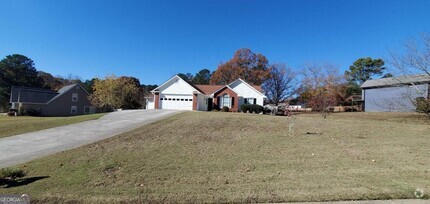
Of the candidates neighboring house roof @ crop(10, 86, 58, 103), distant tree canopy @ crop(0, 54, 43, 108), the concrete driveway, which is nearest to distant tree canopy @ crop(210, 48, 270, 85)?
Result: neighboring house roof @ crop(10, 86, 58, 103)

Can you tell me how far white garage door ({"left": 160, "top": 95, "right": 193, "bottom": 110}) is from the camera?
3288 cm

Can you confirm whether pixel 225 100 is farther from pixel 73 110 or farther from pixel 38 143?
pixel 73 110

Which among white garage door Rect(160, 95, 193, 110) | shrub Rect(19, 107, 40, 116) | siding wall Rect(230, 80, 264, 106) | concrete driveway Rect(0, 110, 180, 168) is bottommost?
concrete driveway Rect(0, 110, 180, 168)

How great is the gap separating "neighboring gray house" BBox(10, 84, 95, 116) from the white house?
19.1 m

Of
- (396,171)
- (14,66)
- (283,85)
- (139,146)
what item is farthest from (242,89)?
(14,66)

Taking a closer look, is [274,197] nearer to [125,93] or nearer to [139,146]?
[139,146]

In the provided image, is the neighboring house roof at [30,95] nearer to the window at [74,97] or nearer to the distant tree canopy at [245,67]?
the window at [74,97]

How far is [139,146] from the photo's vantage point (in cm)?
905

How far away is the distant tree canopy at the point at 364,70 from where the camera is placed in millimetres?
54469

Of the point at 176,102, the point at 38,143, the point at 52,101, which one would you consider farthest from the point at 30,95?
the point at 38,143

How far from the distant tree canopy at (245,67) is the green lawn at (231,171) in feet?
128

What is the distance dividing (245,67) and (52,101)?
35.3 meters

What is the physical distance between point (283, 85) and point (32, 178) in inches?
1801

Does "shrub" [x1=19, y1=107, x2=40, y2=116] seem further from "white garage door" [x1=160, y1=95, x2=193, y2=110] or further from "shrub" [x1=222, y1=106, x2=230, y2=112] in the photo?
"shrub" [x1=222, y1=106, x2=230, y2=112]
